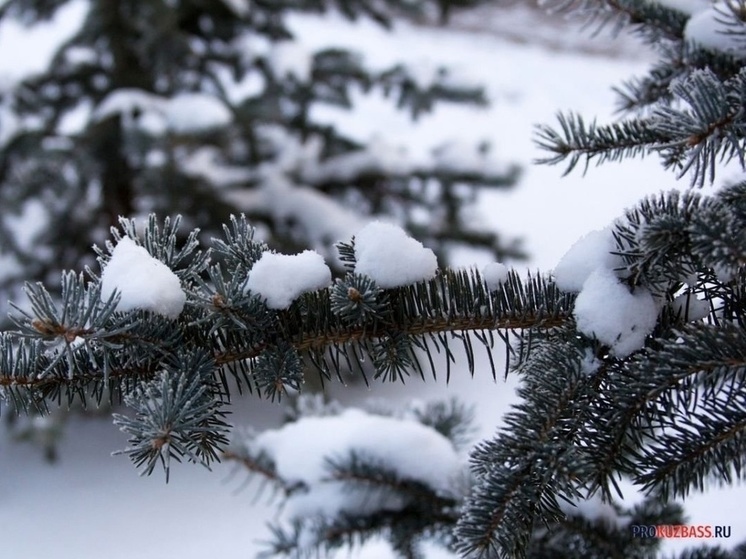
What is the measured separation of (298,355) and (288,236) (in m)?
A: 2.09

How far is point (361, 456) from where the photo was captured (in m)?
0.78

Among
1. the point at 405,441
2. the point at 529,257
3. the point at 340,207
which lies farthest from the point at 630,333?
the point at 529,257

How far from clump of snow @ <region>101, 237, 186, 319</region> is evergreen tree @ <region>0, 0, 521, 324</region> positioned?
177 centimetres

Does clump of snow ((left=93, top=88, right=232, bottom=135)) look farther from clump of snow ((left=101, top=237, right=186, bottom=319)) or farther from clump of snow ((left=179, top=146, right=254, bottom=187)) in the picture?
clump of snow ((left=101, top=237, right=186, bottom=319))

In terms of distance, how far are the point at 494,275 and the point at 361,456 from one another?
1.24 ft

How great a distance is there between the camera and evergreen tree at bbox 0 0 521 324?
236cm

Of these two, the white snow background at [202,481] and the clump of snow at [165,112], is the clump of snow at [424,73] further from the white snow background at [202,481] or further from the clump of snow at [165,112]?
the clump of snow at [165,112]

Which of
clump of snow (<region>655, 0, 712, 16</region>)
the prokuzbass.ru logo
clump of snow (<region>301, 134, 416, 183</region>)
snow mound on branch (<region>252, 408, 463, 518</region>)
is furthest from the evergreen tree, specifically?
the prokuzbass.ru logo

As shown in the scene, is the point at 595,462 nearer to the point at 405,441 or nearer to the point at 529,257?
the point at 405,441

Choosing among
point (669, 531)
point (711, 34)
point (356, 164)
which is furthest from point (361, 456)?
point (356, 164)

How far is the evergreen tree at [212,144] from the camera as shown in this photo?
2.36 metres

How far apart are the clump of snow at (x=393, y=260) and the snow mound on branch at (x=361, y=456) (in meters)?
0.37

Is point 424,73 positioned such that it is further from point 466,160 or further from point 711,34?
point 711,34

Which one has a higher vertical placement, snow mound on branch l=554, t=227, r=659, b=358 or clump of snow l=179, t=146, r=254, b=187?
clump of snow l=179, t=146, r=254, b=187
